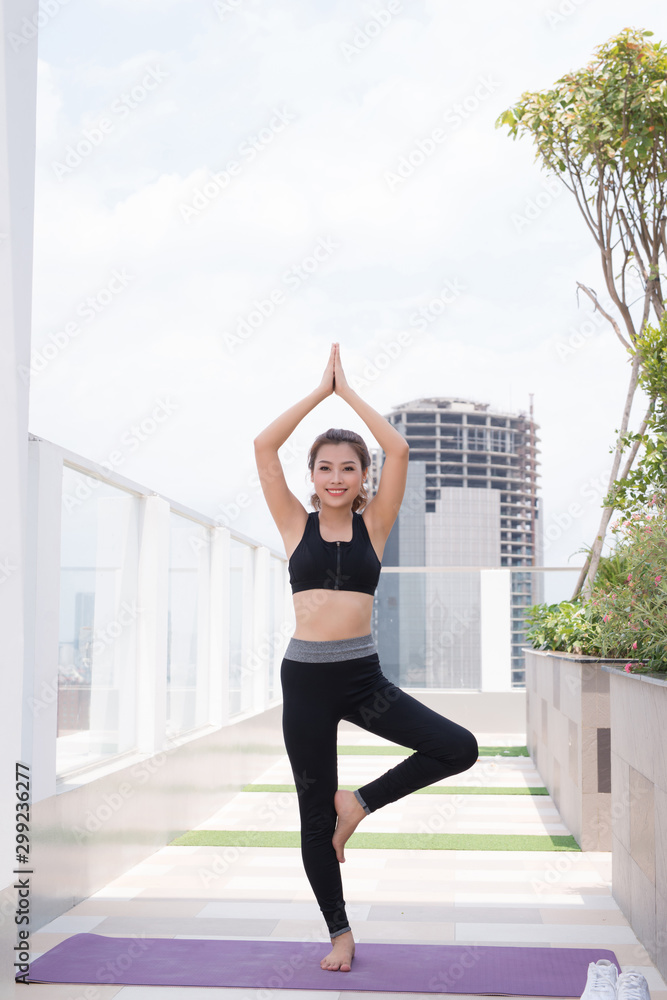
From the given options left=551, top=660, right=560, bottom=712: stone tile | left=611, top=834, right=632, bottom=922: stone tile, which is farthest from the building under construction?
left=611, top=834, right=632, bottom=922: stone tile

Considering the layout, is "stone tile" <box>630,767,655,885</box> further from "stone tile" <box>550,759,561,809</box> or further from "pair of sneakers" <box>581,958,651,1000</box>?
"stone tile" <box>550,759,561,809</box>

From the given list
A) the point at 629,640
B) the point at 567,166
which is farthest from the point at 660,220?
the point at 629,640

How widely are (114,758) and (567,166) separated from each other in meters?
4.63

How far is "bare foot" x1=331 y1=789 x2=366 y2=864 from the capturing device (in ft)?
8.61

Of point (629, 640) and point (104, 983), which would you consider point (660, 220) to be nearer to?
point (629, 640)

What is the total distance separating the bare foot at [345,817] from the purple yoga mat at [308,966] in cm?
34

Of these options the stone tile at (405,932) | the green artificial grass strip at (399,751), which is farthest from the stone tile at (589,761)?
the green artificial grass strip at (399,751)

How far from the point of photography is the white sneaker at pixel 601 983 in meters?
2.04

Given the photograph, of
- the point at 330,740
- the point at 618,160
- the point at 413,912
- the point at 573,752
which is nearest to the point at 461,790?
the point at 573,752

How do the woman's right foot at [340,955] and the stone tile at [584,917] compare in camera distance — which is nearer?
the woman's right foot at [340,955]

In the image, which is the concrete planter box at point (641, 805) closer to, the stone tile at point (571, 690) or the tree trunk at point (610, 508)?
the stone tile at point (571, 690)

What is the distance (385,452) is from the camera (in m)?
2.74

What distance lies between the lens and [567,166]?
6078 millimetres

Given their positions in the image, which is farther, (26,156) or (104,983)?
(26,156)
